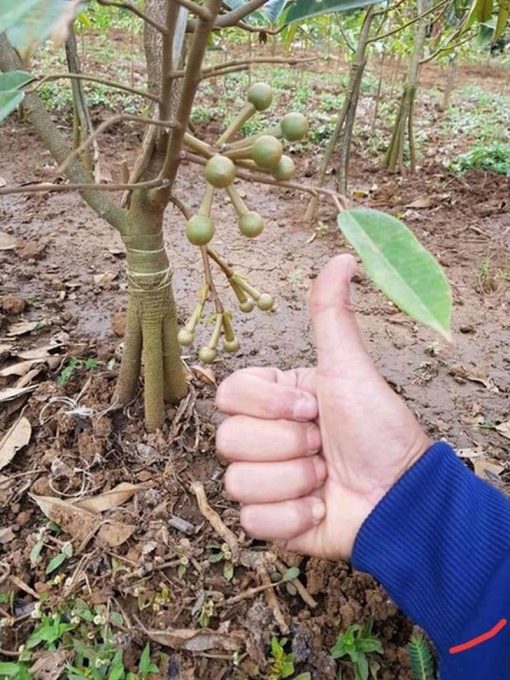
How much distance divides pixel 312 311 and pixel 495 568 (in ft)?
1.38

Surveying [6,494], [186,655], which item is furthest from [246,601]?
[6,494]

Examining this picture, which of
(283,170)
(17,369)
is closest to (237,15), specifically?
(283,170)

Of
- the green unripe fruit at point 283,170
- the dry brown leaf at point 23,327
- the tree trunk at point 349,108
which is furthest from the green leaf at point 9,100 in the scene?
the tree trunk at point 349,108

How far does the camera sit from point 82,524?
1.02m

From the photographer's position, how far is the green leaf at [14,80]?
593 mm

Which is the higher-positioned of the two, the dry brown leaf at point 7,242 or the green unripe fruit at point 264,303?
the green unripe fruit at point 264,303

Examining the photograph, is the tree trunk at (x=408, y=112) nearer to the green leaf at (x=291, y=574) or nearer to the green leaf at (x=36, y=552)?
the green leaf at (x=291, y=574)

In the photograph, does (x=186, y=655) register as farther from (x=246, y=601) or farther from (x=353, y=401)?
(x=353, y=401)

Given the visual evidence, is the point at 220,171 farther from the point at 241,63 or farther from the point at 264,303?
the point at 264,303

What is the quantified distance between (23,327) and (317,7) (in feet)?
3.50

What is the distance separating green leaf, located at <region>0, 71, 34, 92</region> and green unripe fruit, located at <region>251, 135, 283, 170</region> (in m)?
0.25

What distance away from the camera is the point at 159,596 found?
93cm

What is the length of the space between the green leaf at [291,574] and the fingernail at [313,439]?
0.78ft

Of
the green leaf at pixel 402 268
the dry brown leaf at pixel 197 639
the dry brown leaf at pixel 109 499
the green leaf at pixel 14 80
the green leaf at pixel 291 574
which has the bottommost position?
the dry brown leaf at pixel 197 639
